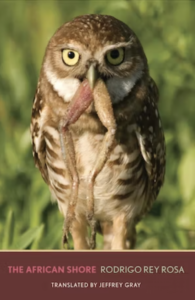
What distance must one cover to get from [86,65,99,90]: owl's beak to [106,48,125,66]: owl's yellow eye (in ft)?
0.42

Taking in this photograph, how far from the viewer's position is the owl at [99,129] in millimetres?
3580

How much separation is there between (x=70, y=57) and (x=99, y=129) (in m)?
0.35

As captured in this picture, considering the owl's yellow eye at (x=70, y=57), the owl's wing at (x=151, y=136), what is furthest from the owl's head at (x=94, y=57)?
the owl's wing at (x=151, y=136)

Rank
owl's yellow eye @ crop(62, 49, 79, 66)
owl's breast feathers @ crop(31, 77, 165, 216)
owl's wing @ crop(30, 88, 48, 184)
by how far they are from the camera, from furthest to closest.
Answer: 1. owl's wing @ crop(30, 88, 48, 184)
2. owl's breast feathers @ crop(31, 77, 165, 216)
3. owl's yellow eye @ crop(62, 49, 79, 66)

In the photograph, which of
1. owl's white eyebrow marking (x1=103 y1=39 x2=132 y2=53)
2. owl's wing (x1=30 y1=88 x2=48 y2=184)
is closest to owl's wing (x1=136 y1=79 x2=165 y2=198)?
owl's white eyebrow marking (x1=103 y1=39 x2=132 y2=53)

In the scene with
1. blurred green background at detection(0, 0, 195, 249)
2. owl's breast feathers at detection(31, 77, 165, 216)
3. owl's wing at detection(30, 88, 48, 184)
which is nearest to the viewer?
owl's breast feathers at detection(31, 77, 165, 216)

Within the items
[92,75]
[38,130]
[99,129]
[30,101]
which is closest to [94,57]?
[92,75]

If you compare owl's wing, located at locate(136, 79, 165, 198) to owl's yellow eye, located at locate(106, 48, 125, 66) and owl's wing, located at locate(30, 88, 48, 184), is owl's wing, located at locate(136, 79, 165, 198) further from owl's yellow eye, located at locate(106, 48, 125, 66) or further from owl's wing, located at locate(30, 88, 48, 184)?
owl's wing, located at locate(30, 88, 48, 184)

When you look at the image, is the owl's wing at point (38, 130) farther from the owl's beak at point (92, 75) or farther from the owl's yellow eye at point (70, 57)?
the owl's beak at point (92, 75)

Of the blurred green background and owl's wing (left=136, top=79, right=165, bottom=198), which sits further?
the blurred green background

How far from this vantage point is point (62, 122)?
363 cm

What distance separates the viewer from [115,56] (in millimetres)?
3682

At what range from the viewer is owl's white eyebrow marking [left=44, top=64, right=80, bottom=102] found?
366 cm
